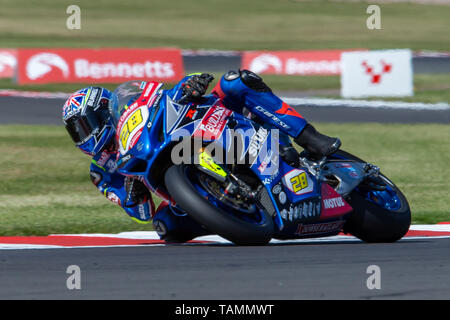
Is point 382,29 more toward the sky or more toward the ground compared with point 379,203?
more toward the sky

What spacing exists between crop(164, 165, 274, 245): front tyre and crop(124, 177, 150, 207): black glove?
0.74 metres

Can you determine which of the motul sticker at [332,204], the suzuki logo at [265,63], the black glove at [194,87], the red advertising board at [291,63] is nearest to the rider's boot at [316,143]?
the motul sticker at [332,204]

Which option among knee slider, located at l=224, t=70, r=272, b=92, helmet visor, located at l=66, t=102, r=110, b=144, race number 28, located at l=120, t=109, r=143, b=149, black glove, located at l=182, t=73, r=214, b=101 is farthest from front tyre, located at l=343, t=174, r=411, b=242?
helmet visor, located at l=66, t=102, r=110, b=144

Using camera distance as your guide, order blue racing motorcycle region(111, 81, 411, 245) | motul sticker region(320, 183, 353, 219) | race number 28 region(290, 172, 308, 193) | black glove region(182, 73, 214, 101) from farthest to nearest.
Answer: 1. motul sticker region(320, 183, 353, 219)
2. race number 28 region(290, 172, 308, 193)
3. black glove region(182, 73, 214, 101)
4. blue racing motorcycle region(111, 81, 411, 245)

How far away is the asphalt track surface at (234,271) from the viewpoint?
458 cm

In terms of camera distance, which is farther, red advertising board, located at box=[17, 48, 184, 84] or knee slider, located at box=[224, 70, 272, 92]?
red advertising board, located at box=[17, 48, 184, 84]

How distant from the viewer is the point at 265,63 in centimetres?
2533

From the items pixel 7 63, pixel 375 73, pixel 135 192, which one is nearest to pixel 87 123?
pixel 135 192

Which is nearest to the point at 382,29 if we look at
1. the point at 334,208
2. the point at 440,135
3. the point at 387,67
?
the point at 387,67

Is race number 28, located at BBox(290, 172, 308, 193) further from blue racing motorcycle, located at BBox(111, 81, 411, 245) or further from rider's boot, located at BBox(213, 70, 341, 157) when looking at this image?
rider's boot, located at BBox(213, 70, 341, 157)

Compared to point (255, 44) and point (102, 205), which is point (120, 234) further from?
point (255, 44)

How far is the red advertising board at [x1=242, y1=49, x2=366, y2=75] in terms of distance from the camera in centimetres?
2522
